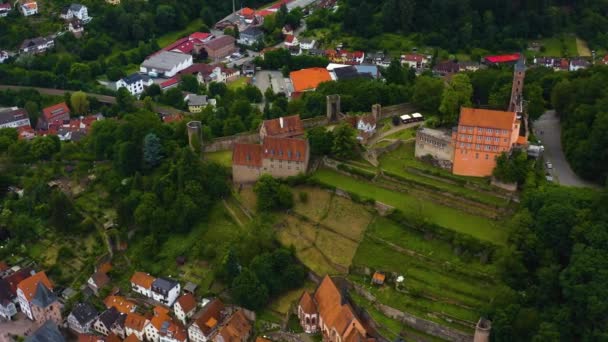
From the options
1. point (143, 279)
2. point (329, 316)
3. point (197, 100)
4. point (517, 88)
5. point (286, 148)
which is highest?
point (517, 88)

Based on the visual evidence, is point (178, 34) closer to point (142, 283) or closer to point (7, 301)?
point (7, 301)

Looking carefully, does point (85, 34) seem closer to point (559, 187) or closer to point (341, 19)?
point (341, 19)

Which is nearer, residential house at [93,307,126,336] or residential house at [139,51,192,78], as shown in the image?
residential house at [93,307,126,336]

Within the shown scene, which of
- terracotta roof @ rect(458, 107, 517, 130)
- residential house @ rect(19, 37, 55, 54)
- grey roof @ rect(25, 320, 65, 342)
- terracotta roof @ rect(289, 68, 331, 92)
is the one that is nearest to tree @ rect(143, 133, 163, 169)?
grey roof @ rect(25, 320, 65, 342)

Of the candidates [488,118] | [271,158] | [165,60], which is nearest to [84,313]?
[271,158]

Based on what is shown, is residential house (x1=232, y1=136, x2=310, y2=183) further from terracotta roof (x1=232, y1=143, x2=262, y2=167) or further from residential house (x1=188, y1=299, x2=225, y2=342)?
residential house (x1=188, y1=299, x2=225, y2=342)
